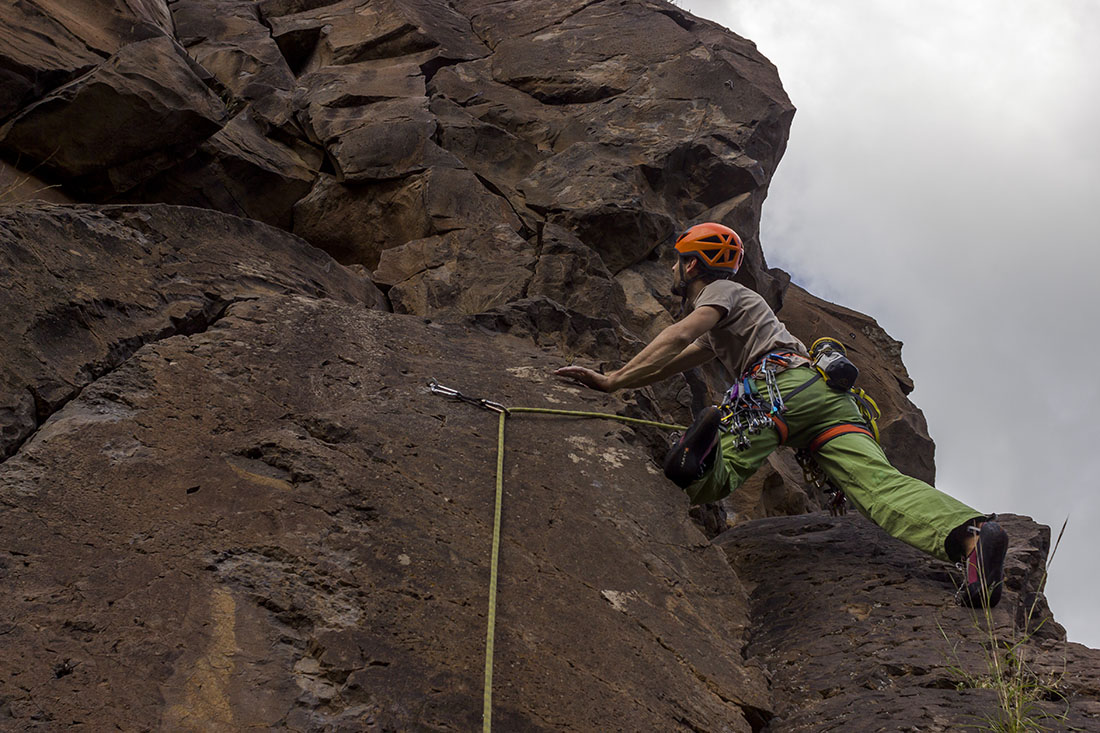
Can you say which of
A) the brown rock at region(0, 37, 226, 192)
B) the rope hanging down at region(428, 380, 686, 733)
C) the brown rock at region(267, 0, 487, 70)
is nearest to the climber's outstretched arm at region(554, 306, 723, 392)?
the rope hanging down at region(428, 380, 686, 733)

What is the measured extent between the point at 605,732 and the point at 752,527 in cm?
249

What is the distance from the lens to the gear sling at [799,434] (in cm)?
442

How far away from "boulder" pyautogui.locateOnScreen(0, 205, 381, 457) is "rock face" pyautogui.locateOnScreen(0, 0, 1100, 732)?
0.01 metres

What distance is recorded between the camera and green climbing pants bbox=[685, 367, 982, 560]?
402cm

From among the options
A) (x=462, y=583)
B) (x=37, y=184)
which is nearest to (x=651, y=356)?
(x=462, y=583)

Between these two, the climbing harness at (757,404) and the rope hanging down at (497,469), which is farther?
the climbing harness at (757,404)

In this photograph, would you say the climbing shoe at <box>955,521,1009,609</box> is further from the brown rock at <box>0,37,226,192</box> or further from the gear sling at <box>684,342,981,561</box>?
the brown rock at <box>0,37,226,192</box>

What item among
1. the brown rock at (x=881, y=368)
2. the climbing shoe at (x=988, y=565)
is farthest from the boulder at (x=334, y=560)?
the brown rock at (x=881, y=368)

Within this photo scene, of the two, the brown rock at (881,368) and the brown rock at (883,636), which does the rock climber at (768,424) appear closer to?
the brown rock at (883,636)

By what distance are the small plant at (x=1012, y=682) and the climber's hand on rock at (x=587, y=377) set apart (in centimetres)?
204

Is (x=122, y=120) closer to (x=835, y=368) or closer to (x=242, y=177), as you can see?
(x=242, y=177)

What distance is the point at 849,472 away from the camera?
4.49 m

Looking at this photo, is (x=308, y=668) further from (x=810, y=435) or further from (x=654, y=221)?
(x=654, y=221)

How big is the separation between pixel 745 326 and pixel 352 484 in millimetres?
2343
